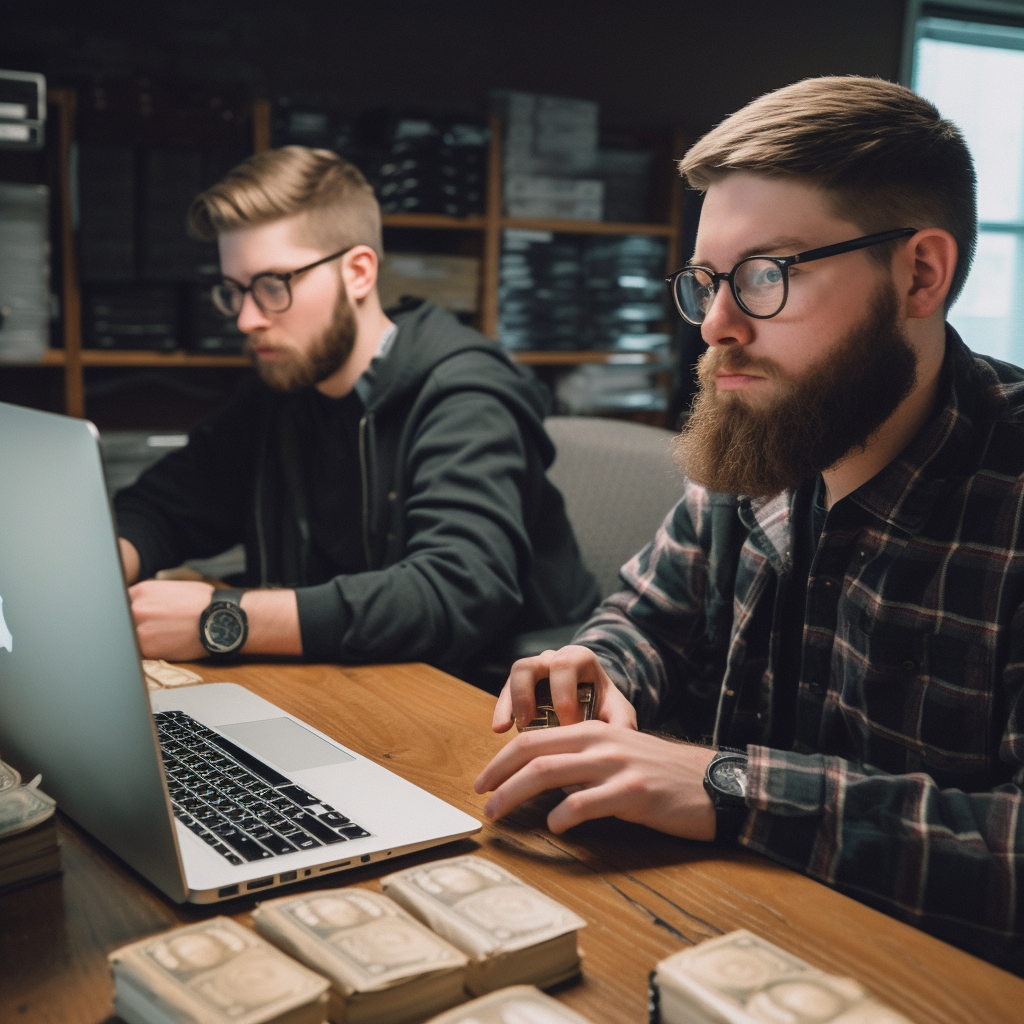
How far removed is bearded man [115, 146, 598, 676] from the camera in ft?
5.20

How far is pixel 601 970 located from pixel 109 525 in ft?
1.29

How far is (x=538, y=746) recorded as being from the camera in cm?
86

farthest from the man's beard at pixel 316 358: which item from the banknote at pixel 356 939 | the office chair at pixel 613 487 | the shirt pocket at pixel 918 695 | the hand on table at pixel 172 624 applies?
the banknote at pixel 356 939

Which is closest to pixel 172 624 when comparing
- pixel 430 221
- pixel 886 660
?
pixel 886 660

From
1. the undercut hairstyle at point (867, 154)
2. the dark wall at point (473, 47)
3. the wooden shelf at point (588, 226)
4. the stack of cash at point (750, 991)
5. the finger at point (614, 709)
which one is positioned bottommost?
the finger at point (614, 709)

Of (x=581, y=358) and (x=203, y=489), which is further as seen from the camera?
(x=581, y=358)

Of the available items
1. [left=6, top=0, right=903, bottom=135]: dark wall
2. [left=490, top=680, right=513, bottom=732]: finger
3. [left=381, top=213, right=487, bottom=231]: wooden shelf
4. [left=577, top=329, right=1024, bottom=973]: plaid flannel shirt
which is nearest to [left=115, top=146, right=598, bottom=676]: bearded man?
[left=577, top=329, right=1024, bottom=973]: plaid flannel shirt

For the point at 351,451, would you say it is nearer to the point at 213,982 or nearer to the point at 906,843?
the point at 906,843

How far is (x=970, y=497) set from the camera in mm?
979

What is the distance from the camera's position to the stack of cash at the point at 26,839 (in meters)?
0.74

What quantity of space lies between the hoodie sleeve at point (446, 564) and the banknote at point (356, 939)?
2.39 feet

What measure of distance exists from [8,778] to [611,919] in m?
0.47

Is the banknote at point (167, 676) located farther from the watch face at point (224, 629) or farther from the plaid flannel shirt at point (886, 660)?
the plaid flannel shirt at point (886, 660)

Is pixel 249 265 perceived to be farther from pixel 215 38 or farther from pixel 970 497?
pixel 215 38
